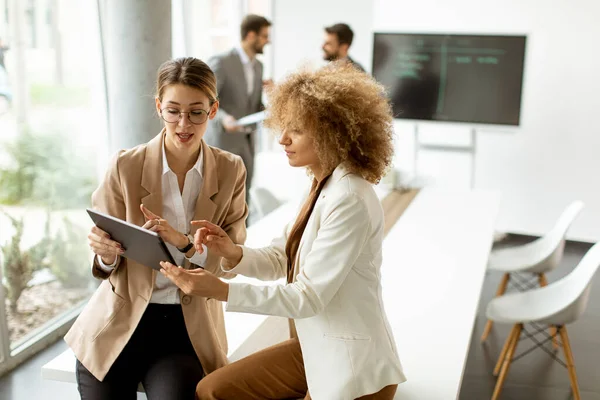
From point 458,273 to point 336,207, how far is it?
5.53ft

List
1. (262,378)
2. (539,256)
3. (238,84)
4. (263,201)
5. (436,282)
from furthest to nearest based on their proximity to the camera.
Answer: (238,84), (263,201), (539,256), (436,282), (262,378)

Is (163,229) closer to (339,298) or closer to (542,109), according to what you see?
(339,298)

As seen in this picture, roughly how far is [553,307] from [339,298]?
1772 mm

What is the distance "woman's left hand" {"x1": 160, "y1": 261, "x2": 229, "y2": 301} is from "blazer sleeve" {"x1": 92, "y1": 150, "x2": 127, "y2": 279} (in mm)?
400

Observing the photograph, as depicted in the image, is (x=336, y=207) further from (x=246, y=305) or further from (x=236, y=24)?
(x=236, y=24)

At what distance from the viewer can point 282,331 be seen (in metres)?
2.76

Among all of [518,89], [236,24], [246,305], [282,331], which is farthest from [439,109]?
[246,305]

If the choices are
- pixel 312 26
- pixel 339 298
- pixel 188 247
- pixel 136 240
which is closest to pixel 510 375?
pixel 339 298

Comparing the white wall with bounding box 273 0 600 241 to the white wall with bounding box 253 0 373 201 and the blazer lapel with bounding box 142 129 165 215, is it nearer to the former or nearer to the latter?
the white wall with bounding box 253 0 373 201

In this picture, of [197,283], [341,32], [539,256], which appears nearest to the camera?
[197,283]

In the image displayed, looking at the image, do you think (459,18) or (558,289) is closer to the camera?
(558,289)

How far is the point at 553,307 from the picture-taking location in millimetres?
3236

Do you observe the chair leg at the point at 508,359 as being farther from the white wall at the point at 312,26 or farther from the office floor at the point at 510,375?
the white wall at the point at 312,26

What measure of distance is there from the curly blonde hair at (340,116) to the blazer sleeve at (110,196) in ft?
1.77
